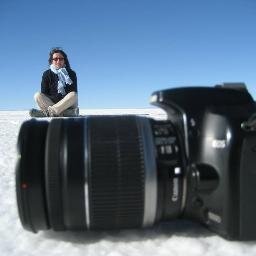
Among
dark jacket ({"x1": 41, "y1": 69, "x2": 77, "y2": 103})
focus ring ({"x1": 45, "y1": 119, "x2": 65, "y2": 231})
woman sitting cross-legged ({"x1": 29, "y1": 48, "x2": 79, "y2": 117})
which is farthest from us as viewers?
dark jacket ({"x1": 41, "y1": 69, "x2": 77, "y2": 103})

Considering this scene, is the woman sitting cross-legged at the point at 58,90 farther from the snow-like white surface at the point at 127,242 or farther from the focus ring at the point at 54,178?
the focus ring at the point at 54,178

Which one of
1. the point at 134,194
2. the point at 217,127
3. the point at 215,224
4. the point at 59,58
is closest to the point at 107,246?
the point at 134,194

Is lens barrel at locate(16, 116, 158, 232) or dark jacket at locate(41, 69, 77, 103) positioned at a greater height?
dark jacket at locate(41, 69, 77, 103)

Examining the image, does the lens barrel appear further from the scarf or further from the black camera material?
the scarf

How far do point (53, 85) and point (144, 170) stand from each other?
423 centimetres

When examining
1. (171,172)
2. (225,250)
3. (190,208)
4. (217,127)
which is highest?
(217,127)

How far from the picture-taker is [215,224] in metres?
1.24

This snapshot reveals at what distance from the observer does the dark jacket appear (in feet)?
17.1

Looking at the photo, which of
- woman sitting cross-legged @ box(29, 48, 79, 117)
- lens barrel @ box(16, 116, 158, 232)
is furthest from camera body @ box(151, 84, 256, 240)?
woman sitting cross-legged @ box(29, 48, 79, 117)

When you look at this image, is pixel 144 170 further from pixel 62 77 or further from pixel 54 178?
pixel 62 77

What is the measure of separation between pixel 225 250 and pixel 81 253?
1.34ft

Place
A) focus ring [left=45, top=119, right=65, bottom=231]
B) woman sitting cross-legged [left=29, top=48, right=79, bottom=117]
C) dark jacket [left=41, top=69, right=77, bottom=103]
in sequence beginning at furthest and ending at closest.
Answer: dark jacket [left=41, top=69, right=77, bottom=103]
woman sitting cross-legged [left=29, top=48, right=79, bottom=117]
focus ring [left=45, top=119, right=65, bottom=231]

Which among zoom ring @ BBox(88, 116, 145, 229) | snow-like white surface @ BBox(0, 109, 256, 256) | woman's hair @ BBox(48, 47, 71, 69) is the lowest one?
snow-like white surface @ BBox(0, 109, 256, 256)

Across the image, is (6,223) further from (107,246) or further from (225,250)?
(225,250)
